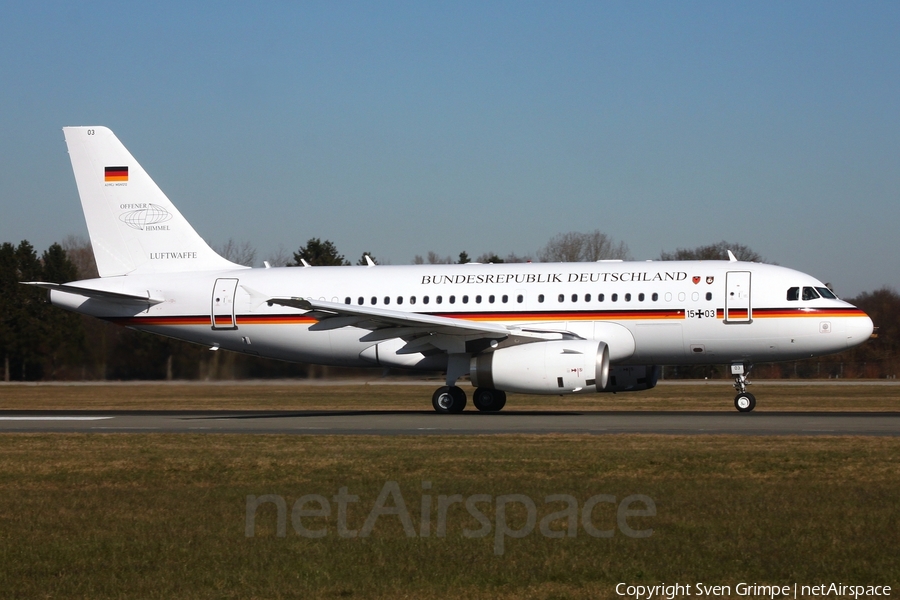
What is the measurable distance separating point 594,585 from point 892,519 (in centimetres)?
375

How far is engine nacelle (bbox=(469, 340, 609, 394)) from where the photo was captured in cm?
2392

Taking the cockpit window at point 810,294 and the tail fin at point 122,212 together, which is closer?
the cockpit window at point 810,294

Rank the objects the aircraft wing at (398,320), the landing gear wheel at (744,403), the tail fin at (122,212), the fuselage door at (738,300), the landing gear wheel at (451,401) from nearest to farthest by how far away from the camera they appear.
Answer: the aircraft wing at (398,320) → the fuselage door at (738,300) → the landing gear wheel at (744,403) → the landing gear wheel at (451,401) → the tail fin at (122,212)

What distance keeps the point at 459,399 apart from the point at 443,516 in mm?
16461

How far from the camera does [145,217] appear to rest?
3067 centimetres

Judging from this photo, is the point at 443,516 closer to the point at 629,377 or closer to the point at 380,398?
the point at 629,377

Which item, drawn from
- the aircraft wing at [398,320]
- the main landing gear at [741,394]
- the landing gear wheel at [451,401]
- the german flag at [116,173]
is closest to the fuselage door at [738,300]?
the main landing gear at [741,394]

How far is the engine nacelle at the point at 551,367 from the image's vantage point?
2392 cm

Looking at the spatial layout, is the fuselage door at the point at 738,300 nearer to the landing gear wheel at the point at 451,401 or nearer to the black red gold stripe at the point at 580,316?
the black red gold stripe at the point at 580,316

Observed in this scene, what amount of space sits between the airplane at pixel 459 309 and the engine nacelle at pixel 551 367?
0.03m

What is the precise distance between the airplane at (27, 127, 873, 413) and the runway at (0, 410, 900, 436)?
133 centimetres

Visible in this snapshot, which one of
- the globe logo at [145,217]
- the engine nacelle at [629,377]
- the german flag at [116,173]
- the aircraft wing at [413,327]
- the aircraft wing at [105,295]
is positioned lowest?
the engine nacelle at [629,377]

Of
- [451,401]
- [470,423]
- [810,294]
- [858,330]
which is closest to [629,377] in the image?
[451,401]

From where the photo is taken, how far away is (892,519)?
9.95m
